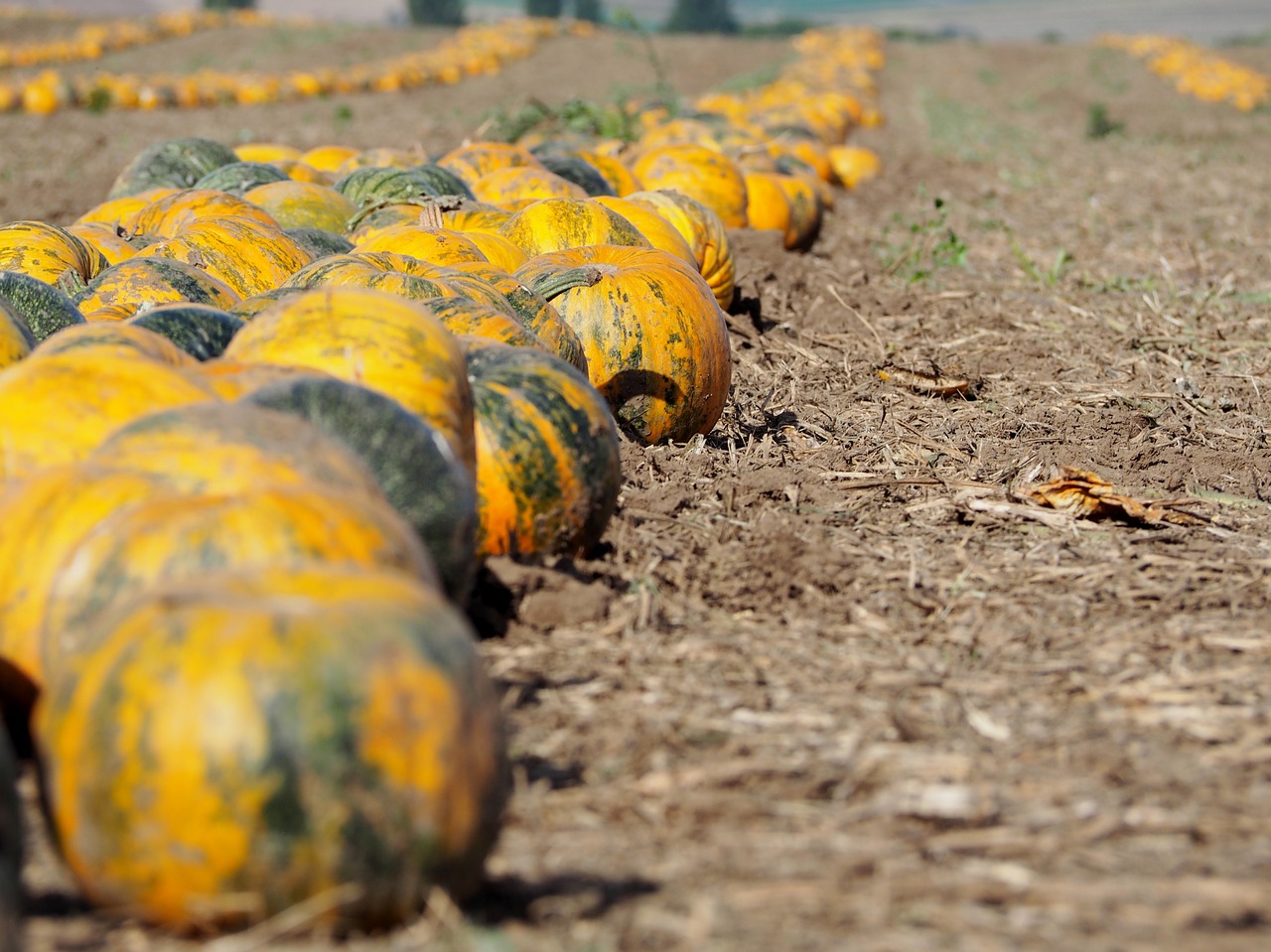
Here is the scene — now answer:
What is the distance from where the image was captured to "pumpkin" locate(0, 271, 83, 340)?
14.5ft

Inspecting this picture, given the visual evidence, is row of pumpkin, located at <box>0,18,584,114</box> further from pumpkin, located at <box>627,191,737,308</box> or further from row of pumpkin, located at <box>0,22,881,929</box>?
row of pumpkin, located at <box>0,22,881,929</box>

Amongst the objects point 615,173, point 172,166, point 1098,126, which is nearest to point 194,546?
point 615,173

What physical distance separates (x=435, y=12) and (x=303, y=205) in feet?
172

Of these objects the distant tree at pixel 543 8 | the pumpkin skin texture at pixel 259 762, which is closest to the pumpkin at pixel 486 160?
the pumpkin skin texture at pixel 259 762

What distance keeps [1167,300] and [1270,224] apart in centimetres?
476

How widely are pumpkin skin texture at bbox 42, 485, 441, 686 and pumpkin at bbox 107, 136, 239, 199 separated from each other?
21.6 feet

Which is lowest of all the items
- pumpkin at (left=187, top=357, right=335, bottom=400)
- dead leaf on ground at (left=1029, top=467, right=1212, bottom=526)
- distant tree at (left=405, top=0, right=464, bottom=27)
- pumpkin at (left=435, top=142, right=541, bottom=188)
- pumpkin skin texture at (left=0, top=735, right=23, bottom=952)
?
dead leaf on ground at (left=1029, top=467, right=1212, bottom=526)

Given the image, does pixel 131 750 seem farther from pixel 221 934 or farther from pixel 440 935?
pixel 440 935

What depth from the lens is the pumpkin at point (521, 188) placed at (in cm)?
715

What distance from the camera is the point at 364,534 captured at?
95.3 inches

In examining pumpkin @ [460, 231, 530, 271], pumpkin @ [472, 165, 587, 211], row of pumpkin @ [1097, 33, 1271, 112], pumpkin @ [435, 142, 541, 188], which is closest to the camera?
pumpkin @ [460, 231, 530, 271]

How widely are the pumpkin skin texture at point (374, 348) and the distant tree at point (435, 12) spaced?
54.7m

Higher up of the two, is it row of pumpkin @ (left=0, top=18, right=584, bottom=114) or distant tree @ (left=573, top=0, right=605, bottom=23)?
distant tree @ (left=573, top=0, right=605, bottom=23)

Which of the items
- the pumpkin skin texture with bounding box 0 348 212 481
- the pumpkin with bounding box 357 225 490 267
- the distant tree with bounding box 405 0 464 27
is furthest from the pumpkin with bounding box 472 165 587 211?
the distant tree with bounding box 405 0 464 27
